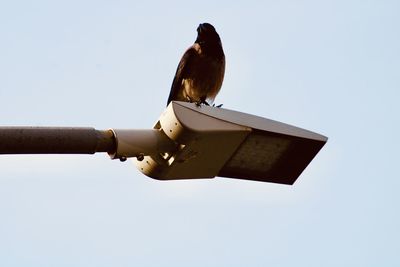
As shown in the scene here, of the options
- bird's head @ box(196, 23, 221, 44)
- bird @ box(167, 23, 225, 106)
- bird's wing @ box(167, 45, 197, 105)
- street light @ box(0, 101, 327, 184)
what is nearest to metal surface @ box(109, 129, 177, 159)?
street light @ box(0, 101, 327, 184)

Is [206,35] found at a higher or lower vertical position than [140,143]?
lower

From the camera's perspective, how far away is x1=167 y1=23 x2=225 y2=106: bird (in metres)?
8.31

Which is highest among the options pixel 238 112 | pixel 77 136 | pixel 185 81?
pixel 238 112

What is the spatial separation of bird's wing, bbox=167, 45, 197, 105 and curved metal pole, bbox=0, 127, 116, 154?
534 cm

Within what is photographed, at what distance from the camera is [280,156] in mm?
3629

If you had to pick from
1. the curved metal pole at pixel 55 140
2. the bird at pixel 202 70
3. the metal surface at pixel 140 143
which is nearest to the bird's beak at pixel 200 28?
the bird at pixel 202 70

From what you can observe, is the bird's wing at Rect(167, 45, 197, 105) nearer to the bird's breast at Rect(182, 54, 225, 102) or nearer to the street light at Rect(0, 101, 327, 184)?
the bird's breast at Rect(182, 54, 225, 102)

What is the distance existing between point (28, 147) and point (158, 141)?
640 mm

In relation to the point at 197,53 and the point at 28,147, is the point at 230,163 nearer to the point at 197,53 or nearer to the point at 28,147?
the point at 28,147

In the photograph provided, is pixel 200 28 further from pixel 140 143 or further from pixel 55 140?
pixel 55 140

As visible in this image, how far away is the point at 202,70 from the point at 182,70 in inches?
10.0

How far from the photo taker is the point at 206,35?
8586mm

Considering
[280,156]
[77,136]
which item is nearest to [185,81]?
[280,156]

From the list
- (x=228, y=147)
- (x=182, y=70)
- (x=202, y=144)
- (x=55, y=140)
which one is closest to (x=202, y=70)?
(x=182, y=70)
